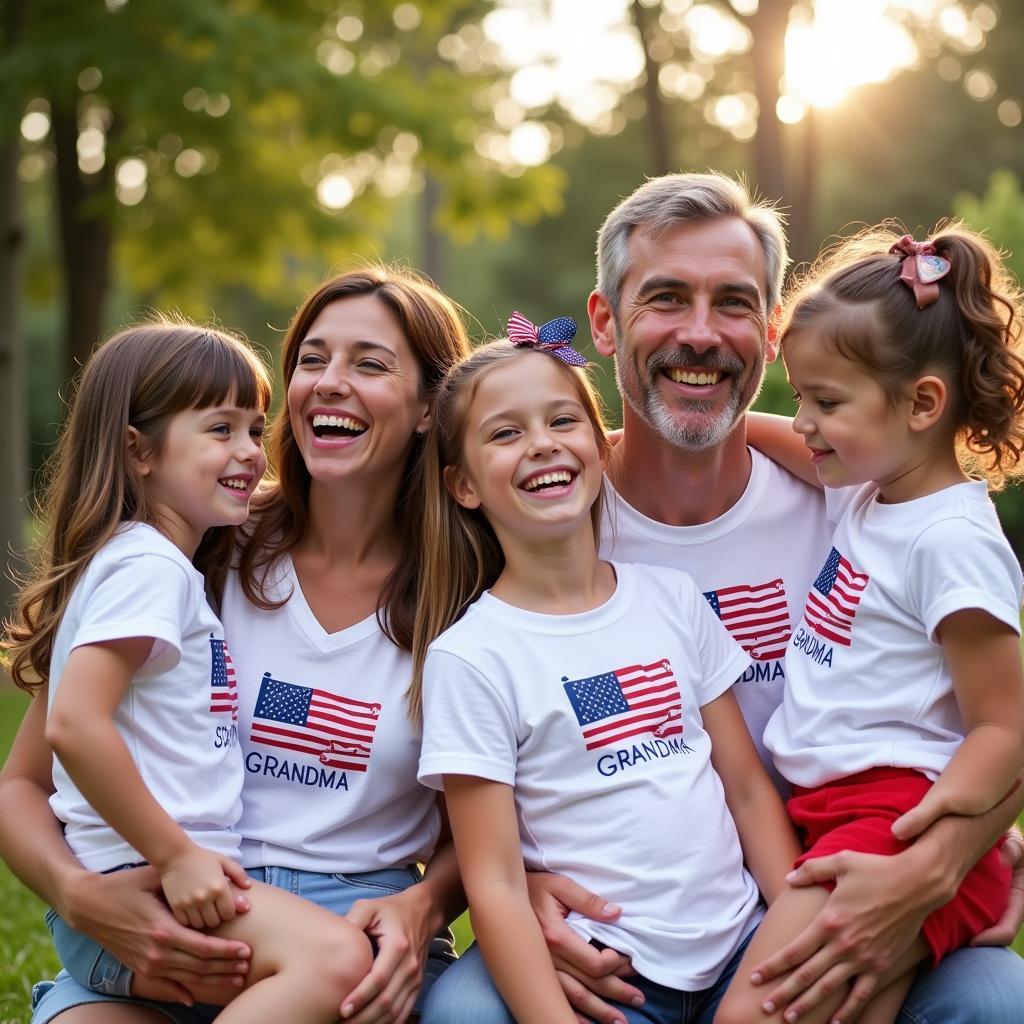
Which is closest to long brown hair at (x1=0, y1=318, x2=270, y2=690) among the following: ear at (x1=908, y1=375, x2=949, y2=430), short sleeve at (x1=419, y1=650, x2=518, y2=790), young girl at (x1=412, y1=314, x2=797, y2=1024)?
young girl at (x1=412, y1=314, x2=797, y2=1024)

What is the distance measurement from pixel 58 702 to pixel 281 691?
568 millimetres

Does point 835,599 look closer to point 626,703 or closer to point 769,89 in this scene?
point 626,703

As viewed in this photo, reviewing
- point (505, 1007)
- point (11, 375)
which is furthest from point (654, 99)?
point (505, 1007)

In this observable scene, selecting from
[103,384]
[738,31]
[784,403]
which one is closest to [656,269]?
[103,384]

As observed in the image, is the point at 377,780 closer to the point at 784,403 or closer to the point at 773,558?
the point at 773,558

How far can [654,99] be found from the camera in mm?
15828

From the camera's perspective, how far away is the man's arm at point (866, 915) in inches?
105

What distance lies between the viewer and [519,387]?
3.15 meters

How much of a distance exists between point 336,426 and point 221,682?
0.71 metres

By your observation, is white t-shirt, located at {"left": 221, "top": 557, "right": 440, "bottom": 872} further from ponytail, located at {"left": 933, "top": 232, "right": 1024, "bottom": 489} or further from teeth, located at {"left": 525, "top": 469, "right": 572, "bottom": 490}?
ponytail, located at {"left": 933, "top": 232, "right": 1024, "bottom": 489}

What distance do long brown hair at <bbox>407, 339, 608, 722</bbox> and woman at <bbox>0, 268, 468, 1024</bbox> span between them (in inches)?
4.0

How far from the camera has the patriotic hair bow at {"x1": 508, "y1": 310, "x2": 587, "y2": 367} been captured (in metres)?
3.24

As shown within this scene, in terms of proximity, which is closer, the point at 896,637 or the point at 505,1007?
the point at 505,1007

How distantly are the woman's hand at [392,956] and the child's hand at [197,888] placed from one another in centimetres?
31
